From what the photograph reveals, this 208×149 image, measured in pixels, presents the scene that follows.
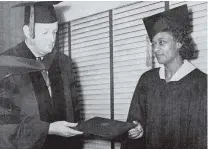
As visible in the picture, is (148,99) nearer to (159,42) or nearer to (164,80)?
(164,80)

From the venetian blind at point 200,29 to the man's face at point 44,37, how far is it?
39.1 inches

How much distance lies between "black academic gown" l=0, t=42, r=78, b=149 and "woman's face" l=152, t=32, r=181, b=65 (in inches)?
27.3

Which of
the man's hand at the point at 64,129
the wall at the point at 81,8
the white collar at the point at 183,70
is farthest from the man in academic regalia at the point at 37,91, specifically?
the white collar at the point at 183,70

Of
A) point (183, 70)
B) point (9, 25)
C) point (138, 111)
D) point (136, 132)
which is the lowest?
point (136, 132)

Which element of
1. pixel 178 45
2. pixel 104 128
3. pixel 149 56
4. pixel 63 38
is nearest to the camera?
pixel 104 128

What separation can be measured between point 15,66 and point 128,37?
1017 mm

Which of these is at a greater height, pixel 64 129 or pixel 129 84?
pixel 129 84

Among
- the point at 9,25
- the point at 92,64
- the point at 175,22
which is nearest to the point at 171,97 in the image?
the point at 175,22

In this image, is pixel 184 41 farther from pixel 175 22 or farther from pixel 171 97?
pixel 171 97

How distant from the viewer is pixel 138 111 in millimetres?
2123

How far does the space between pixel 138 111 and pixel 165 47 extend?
0.50 meters

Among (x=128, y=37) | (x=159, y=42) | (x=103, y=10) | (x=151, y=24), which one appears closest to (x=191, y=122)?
(x=159, y=42)

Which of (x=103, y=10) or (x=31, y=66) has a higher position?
(x=103, y=10)

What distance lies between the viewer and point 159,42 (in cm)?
201
